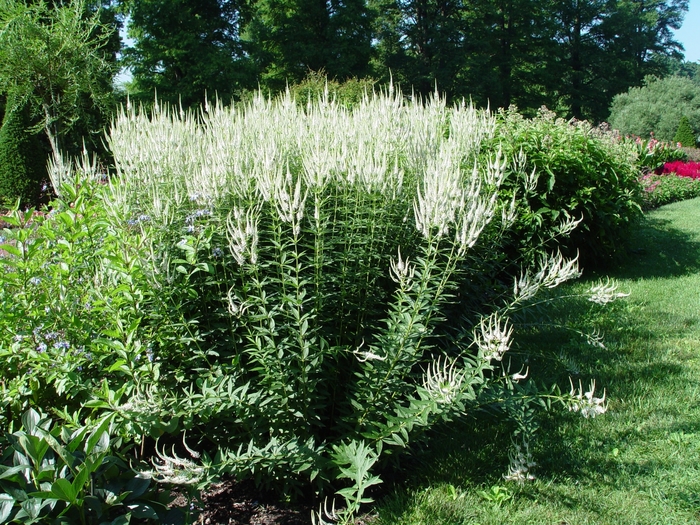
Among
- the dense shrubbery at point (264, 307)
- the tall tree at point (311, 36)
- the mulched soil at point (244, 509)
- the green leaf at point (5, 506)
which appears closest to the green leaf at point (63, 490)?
the green leaf at point (5, 506)

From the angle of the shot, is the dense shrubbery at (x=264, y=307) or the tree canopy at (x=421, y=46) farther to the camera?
the tree canopy at (x=421, y=46)

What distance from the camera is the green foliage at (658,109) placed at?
27.9m

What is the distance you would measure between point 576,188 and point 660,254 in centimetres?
235

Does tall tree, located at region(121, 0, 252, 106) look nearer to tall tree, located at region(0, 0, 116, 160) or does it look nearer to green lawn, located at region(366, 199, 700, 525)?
tall tree, located at region(0, 0, 116, 160)

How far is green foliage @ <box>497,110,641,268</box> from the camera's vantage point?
6.08 meters

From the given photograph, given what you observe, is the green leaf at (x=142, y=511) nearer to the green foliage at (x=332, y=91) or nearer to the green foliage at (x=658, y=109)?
the green foliage at (x=332, y=91)

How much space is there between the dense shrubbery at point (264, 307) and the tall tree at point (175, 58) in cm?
2053

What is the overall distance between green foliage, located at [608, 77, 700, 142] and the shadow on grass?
68.9 ft

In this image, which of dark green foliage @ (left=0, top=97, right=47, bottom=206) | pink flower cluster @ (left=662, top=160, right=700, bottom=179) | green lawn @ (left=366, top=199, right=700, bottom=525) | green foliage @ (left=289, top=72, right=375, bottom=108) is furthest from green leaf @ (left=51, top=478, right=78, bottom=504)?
pink flower cluster @ (left=662, top=160, right=700, bottom=179)

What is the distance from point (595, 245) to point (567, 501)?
483 cm

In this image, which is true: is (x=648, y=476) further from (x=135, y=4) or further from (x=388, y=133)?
(x=135, y=4)

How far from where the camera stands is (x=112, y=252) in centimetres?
301

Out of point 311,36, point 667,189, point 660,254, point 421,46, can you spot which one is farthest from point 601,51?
point 660,254

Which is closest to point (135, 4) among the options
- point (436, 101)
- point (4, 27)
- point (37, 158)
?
point (4, 27)
